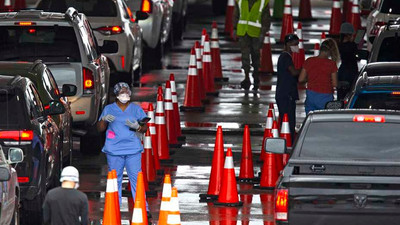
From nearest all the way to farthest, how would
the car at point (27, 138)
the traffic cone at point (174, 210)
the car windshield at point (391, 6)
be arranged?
the traffic cone at point (174, 210), the car at point (27, 138), the car windshield at point (391, 6)

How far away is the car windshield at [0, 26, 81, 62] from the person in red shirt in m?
3.01

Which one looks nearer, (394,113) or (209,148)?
(394,113)

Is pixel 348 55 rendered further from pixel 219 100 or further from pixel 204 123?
pixel 219 100

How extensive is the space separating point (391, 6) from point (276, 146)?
559 inches

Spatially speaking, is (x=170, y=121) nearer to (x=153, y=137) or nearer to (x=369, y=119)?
(x=153, y=137)

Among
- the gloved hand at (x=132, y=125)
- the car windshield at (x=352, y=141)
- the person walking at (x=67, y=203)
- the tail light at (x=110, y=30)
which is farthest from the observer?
the tail light at (x=110, y=30)

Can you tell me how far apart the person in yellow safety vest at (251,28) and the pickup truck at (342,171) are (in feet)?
45.4

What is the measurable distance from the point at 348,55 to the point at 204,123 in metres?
2.60

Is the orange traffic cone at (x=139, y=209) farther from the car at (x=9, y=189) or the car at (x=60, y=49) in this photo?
the car at (x=60, y=49)

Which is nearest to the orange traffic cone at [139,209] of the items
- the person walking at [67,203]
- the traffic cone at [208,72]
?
the person walking at [67,203]

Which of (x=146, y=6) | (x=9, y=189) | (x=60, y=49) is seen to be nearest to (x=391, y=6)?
(x=146, y=6)

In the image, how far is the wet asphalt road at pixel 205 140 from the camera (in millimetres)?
16734

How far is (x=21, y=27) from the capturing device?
64.8 ft

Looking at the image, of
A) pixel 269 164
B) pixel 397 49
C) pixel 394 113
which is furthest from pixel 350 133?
pixel 397 49
